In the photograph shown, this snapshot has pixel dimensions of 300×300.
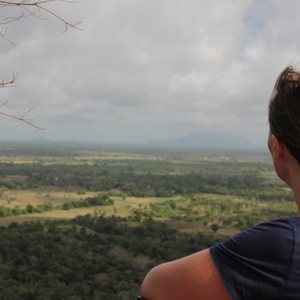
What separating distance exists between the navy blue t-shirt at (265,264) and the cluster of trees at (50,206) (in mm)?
20172

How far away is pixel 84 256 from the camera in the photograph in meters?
12.1

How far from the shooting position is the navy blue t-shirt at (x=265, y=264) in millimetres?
507

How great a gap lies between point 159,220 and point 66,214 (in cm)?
570

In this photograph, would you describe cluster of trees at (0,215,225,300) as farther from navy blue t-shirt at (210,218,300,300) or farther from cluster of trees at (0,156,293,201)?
cluster of trees at (0,156,293,201)

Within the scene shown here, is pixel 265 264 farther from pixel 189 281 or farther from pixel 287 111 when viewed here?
pixel 287 111

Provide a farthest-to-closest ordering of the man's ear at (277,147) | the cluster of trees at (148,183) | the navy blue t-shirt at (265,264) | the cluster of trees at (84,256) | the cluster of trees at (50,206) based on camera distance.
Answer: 1. the cluster of trees at (148,183)
2. the cluster of trees at (50,206)
3. the cluster of trees at (84,256)
4. the man's ear at (277,147)
5. the navy blue t-shirt at (265,264)

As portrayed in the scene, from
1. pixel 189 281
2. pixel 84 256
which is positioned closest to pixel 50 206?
pixel 84 256

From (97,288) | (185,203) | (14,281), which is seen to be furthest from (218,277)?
(185,203)

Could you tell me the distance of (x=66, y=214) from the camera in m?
20.0

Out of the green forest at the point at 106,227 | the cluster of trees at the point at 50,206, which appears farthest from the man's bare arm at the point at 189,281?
the cluster of trees at the point at 50,206

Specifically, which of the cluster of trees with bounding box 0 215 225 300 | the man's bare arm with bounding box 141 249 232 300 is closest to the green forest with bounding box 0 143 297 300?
the cluster of trees with bounding box 0 215 225 300

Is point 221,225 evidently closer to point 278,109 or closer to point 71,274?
point 71,274

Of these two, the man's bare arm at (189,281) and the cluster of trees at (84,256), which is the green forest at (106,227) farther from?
the man's bare arm at (189,281)

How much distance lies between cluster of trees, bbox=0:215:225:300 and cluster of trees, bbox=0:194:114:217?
11.7ft
